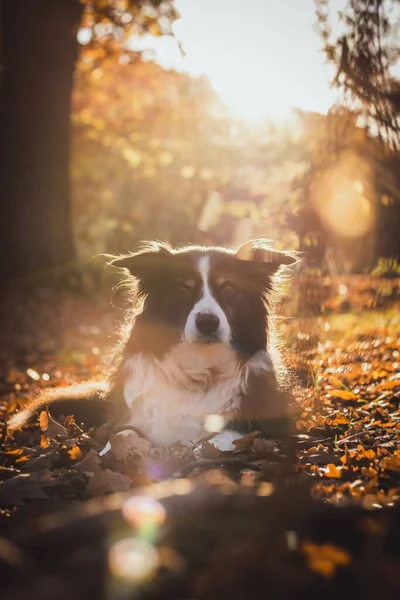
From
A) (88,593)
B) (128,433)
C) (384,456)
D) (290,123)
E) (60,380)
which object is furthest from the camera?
(60,380)

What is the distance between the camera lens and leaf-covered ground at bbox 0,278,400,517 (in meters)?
3.42

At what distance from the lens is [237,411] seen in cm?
480

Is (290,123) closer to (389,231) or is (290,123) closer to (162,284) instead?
(389,231)

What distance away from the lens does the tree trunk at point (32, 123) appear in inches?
550

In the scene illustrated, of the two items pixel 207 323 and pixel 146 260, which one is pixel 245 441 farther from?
pixel 146 260

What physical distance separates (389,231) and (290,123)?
1.45 metres

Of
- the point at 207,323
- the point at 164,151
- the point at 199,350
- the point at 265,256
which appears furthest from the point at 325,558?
the point at 164,151

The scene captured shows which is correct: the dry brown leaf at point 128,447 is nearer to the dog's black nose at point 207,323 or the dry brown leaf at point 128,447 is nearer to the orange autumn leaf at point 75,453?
the orange autumn leaf at point 75,453

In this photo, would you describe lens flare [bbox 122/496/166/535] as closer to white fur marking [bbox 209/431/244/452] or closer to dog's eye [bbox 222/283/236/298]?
white fur marking [bbox 209/431/244/452]

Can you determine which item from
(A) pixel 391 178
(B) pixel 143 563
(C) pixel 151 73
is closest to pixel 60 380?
(A) pixel 391 178

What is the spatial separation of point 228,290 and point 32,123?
10841mm

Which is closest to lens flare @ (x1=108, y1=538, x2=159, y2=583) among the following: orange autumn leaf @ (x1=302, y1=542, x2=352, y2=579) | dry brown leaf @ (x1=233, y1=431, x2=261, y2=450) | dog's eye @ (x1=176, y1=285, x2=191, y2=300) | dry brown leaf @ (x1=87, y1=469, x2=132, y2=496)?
orange autumn leaf @ (x1=302, y1=542, x2=352, y2=579)

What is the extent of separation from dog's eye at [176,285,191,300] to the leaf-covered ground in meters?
1.18

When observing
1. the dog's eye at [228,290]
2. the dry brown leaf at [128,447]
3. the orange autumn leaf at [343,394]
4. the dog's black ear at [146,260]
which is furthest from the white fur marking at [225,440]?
the dog's black ear at [146,260]
